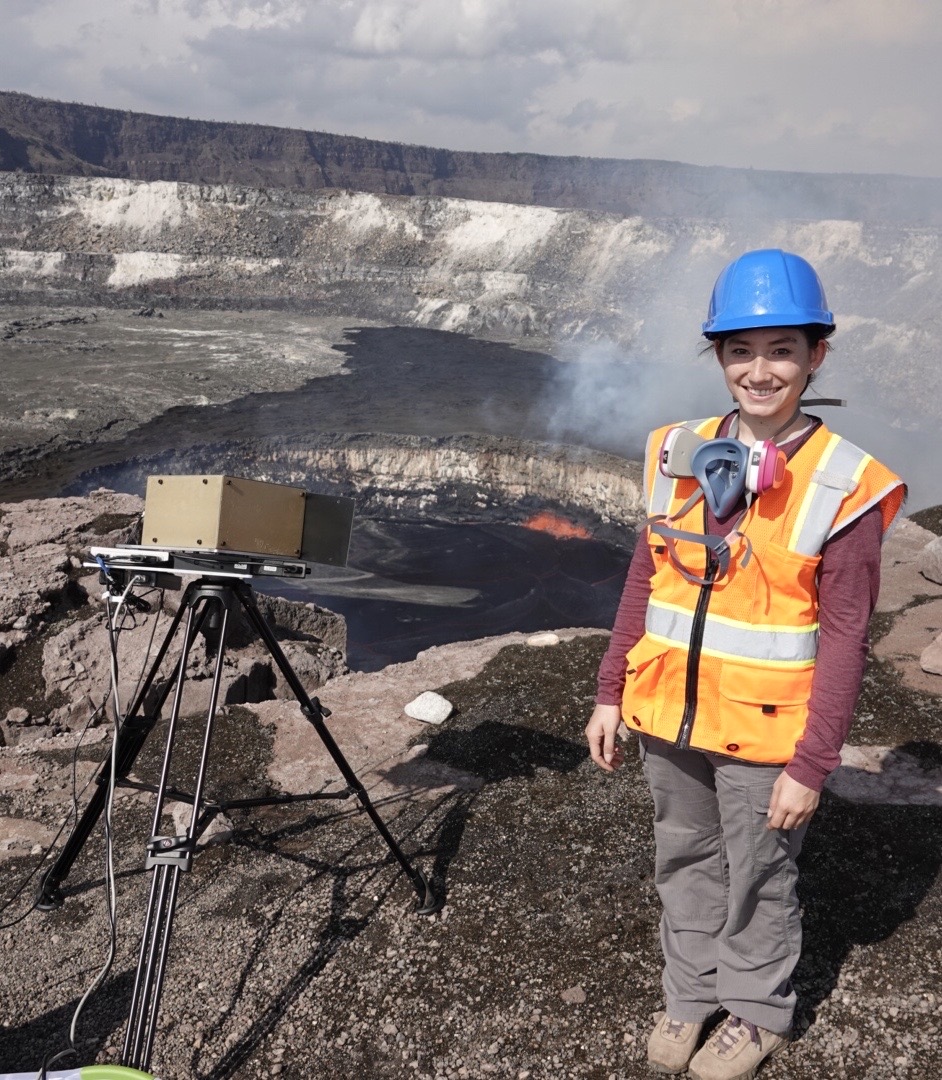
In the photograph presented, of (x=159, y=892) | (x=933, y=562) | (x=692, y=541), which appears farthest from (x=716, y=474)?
(x=933, y=562)

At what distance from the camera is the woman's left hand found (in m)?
2.21

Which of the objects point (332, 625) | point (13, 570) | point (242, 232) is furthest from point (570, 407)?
point (242, 232)

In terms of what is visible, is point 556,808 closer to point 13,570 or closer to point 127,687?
point 127,687

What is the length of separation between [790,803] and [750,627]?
0.44 m

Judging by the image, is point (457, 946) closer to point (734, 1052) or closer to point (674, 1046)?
point (674, 1046)

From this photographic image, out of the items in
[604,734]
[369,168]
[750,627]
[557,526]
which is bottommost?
[557,526]

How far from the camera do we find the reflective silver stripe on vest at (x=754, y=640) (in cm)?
227

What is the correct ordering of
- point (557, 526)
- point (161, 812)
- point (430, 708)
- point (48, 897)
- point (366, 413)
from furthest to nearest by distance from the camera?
point (366, 413) → point (557, 526) → point (430, 708) → point (48, 897) → point (161, 812)

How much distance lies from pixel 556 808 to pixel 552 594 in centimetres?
1266

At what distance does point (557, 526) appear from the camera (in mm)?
20891

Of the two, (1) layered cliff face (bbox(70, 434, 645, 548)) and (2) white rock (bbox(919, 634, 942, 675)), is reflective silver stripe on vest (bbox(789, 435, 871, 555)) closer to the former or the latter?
(2) white rock (bbox(919, 634, 942, 675))

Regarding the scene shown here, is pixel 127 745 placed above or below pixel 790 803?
below

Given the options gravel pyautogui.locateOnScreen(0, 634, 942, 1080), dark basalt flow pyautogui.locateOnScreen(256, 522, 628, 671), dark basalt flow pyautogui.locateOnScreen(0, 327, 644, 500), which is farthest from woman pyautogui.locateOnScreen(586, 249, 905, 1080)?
dark basalt flow pyautogui.locateOnScreen(0, 327, 644, 500)

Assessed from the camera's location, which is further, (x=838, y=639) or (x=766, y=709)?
(x=766, y=709)
